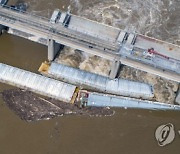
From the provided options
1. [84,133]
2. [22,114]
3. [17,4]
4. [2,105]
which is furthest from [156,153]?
[17,4]

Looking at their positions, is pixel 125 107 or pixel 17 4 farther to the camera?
pixel 17 4

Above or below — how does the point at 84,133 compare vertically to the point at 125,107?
below

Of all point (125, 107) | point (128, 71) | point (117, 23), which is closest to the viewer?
point (125, 107)

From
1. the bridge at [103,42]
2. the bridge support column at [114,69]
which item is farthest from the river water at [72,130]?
the bridge support column at [114,69]

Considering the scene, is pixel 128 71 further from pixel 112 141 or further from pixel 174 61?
pixel 112 141

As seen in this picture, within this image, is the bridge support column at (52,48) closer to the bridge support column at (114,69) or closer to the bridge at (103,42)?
the bridge at (103,42)

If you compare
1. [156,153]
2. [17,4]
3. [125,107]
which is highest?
[17,4]
